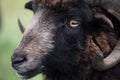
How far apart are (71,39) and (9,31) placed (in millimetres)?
12508

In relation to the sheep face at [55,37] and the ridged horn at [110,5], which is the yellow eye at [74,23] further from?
the ridged horn at [110,5]

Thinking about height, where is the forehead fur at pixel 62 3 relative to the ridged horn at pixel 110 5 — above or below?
above

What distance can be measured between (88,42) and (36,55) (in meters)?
0.79

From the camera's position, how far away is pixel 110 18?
34.5 feet

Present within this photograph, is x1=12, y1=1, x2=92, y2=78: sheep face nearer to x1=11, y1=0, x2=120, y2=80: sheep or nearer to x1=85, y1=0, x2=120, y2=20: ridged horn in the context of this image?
x1=11, y1=0, x2=120, y2=80: sheep

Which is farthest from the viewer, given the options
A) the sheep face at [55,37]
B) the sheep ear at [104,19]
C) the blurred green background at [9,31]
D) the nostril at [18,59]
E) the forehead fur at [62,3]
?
the blurred green background at [9,31]

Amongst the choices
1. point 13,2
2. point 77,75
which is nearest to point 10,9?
point 13,2

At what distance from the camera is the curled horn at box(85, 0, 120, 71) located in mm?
10312

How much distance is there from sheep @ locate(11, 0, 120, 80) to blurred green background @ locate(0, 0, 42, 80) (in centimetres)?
524

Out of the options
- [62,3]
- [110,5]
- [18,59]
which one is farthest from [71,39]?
[18,59]

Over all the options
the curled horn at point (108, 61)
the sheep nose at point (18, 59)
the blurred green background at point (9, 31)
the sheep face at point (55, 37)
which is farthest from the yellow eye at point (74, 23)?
the blurred green background at point (9, 31)

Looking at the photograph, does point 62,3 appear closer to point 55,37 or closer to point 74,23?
point 74,23

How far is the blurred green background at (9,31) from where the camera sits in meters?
18.6

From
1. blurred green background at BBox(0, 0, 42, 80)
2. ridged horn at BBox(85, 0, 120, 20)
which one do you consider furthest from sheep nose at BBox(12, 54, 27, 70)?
blurred green background at BBox(0, 0, 42, 80)
